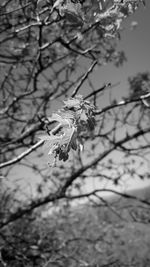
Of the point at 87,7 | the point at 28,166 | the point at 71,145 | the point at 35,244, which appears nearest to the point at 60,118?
the point at 71,145

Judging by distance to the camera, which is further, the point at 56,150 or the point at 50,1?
the point at 50,1

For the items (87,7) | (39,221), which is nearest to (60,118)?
(87,7)

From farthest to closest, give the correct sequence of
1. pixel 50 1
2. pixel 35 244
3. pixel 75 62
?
pixel 35 244, pixel 75 62, pixel 50 1

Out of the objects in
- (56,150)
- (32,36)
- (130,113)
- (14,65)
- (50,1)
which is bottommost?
(56,150)

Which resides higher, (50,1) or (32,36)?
(32,36)

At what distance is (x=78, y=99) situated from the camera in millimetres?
1708

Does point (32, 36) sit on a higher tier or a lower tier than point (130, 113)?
higher

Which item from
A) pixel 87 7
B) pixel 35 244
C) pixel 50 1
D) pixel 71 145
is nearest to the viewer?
pixel 71 145

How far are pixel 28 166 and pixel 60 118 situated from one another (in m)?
4.52

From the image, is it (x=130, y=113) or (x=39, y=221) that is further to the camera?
(x=39, y=221)

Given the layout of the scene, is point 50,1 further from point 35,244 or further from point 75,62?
point 35,244

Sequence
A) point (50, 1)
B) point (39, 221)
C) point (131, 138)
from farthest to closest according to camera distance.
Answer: point (39, 221) → point (131, 138) → point (50, 1)

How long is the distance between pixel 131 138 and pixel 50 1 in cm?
296

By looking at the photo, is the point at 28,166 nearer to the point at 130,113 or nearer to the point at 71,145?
the point at 130,113
